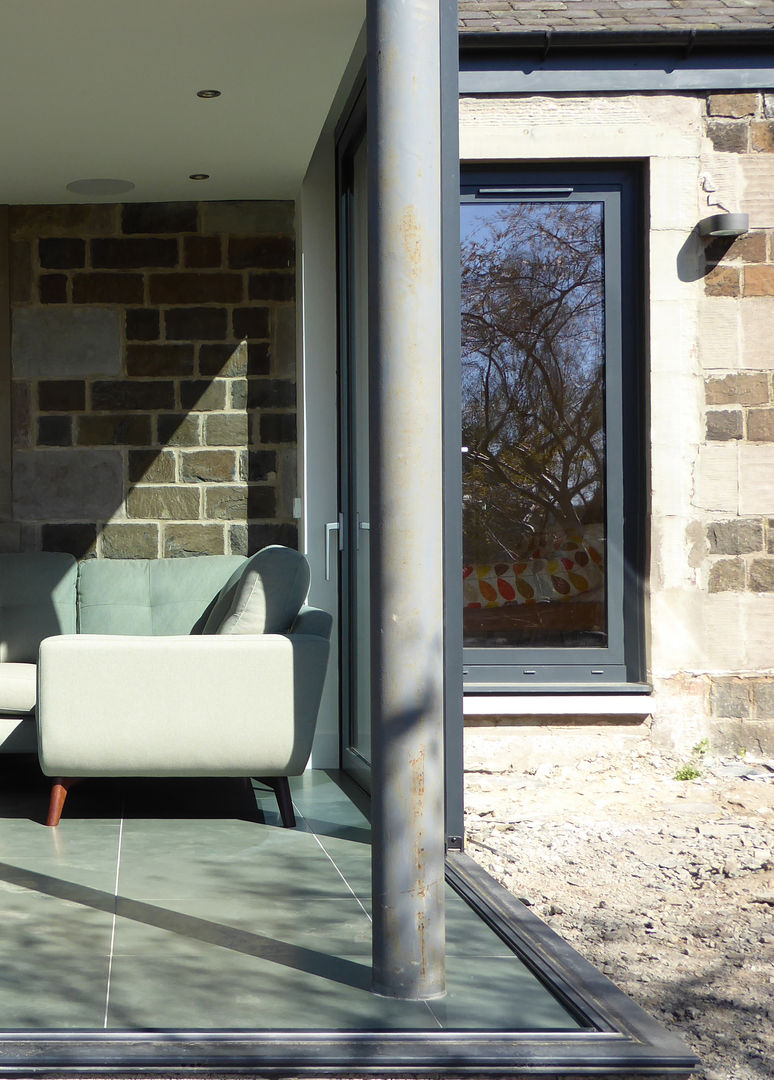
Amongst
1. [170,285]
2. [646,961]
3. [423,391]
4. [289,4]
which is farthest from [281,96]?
[646,961]

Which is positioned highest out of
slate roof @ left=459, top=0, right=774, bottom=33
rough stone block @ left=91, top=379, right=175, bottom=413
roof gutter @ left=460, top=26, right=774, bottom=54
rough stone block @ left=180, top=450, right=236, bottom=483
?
slate roof @ left=459, top=0, right=774, bottom=33

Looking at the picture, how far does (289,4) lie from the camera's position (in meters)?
3.38

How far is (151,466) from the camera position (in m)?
5.59

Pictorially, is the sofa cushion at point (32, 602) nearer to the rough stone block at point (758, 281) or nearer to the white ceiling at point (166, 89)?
the white ceiling at point (166, 89)

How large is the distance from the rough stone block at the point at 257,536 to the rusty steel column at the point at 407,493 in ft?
10.3

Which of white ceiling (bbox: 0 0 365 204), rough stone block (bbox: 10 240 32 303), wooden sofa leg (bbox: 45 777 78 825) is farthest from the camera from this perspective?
rough stone block (bbox: 10 240 32 303)

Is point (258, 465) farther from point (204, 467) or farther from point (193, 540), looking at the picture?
point (193, 540)

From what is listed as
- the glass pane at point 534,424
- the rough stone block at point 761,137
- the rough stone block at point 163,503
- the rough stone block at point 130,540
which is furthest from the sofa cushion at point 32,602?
the rough stone block at point 761,137

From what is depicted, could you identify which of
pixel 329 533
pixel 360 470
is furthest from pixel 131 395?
pixel 360 470

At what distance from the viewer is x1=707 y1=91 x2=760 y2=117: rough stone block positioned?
5.14 meters

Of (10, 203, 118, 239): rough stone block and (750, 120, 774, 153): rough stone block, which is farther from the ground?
(750, 120, 774, 153): rough stone block

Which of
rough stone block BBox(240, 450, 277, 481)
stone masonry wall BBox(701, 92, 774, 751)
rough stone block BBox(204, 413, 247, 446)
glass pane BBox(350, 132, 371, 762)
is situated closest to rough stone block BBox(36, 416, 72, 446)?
rough stone block BBox(204, 413, 247, 446)

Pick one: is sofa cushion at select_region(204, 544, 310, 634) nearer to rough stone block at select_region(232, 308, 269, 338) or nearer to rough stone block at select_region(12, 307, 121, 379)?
rough stone block at select_region(232, 308, 269, 338)

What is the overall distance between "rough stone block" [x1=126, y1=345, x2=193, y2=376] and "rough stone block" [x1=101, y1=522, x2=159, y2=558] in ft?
2.35
